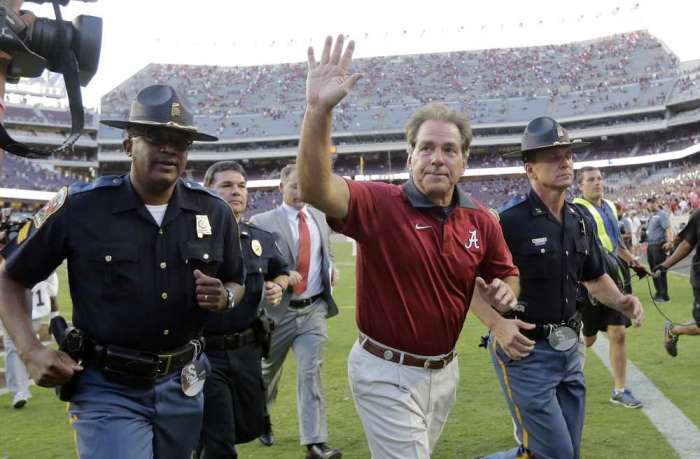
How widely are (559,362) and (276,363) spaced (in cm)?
256

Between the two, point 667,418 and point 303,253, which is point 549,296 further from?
point 667,418

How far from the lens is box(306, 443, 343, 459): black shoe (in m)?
5.44

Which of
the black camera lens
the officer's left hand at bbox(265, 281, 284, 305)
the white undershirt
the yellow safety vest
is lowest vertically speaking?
the officer's left hand at bbox(265, 281, 284, 305)

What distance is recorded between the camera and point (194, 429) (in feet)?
11.2

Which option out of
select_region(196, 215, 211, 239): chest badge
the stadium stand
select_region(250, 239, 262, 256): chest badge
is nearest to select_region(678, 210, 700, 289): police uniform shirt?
select_region(250, 239, 262, 256): chest badge

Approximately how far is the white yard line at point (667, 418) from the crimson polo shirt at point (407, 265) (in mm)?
2965

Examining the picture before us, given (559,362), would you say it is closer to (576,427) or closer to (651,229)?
(576,427)

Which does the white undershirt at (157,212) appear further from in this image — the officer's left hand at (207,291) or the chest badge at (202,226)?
the officer's left hand at (207,291)

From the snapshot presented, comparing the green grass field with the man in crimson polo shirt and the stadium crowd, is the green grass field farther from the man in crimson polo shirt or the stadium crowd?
the stadium crowd

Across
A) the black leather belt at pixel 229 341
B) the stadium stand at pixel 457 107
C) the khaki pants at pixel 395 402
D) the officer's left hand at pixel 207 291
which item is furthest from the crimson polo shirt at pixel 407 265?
the stadium stand at pixel 457 107

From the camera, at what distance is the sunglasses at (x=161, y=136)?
3309 mm

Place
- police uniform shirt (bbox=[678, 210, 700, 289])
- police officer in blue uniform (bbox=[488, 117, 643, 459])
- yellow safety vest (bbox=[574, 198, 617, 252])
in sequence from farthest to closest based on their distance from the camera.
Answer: police uniform shirt (bbox=[678, 210, 700, 289]) → yellow safety vest (bbox=[574, 198, 617, 252]) → police officer in blue uniform (bbox=[488, 117, 643, 459])

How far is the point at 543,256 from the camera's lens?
4.43 meters

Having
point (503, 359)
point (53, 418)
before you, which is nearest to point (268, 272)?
point (503, 359)
